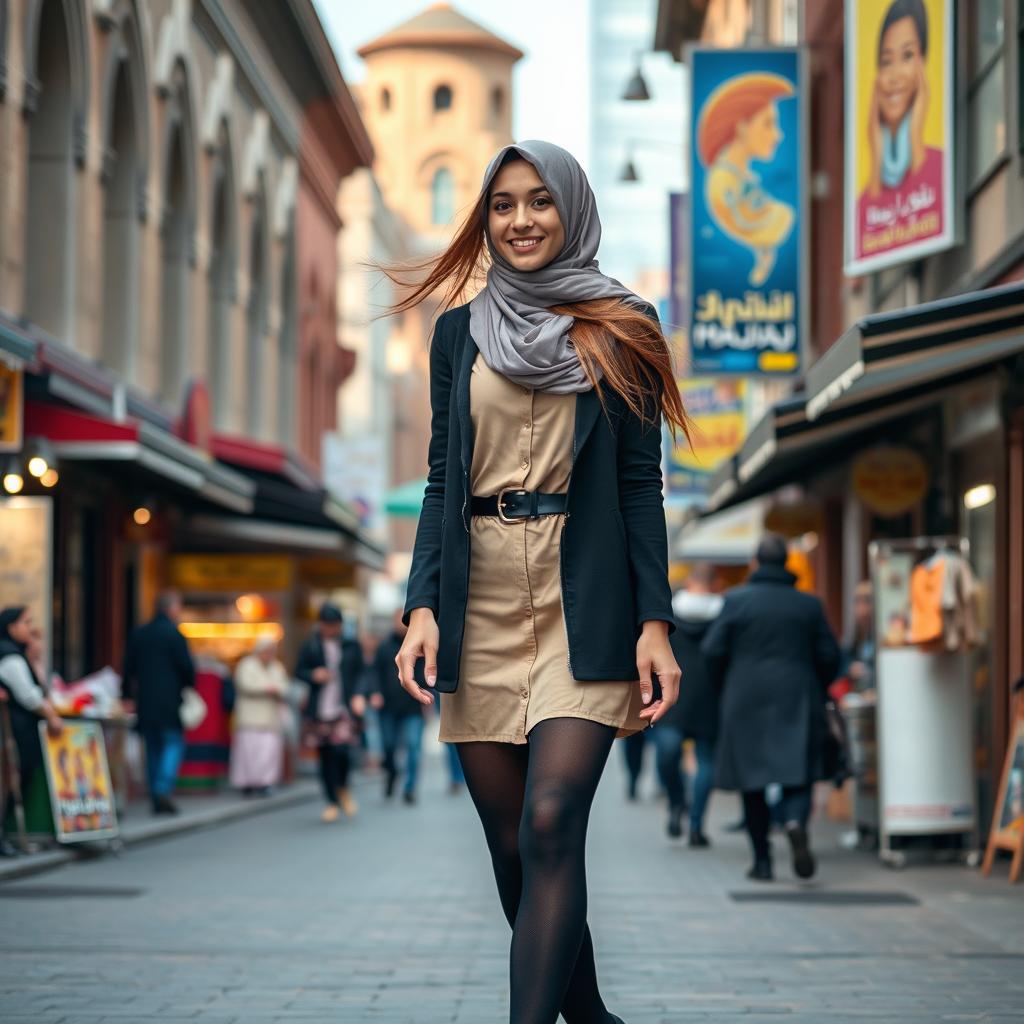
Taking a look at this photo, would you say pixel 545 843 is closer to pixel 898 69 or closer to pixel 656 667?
pixel 656 667

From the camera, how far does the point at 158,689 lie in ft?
60.3

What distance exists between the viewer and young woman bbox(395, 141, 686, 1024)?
15.5 feet

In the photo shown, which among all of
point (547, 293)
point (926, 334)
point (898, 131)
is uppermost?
point (898, 131)

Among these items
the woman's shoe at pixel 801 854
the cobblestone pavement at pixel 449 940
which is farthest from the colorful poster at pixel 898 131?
the woman's shoe at pixel 801 854

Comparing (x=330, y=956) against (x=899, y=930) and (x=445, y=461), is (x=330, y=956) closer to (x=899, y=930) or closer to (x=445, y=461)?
(x=899, y=930)

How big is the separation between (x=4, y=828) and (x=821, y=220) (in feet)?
46.5

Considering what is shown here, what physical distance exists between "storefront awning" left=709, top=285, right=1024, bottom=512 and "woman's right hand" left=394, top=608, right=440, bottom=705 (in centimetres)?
533

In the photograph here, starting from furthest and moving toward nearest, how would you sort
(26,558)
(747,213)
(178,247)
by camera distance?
(178,247) → (747,213) → (26,558)

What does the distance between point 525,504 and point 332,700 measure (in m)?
14.1

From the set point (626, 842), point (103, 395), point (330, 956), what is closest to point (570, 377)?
point (330, 956)

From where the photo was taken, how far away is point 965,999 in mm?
7172

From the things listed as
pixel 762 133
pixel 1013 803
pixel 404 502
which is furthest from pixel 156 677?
pixel 404 502

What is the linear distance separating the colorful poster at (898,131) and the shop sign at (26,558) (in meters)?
6.21

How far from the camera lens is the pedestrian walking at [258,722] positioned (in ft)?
70.6
